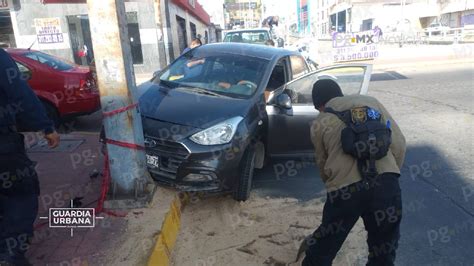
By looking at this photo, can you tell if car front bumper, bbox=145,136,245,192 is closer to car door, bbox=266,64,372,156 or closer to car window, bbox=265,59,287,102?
car door, bbox=266,64,372,156

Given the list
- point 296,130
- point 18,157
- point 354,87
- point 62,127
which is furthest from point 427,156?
point 62,127

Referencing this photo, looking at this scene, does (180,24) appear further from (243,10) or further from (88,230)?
(243,10)

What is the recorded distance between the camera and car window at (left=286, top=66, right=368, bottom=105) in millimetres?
4703

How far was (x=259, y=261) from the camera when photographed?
3.12 metres

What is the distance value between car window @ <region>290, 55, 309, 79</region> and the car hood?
1627mm

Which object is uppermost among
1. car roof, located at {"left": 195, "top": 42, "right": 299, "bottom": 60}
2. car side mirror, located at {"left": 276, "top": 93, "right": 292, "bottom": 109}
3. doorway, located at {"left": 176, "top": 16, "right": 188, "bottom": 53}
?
doorway, located at {"left": 176, "top": 16, "right": 188, "bottom": 53}

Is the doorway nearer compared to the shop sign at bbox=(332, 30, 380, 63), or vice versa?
the shop sign at bbox=(332, 30, 380, 63)

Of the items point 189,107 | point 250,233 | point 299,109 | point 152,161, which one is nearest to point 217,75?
point 189,107

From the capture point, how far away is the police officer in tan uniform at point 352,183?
240cm

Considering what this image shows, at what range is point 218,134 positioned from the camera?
12.2 ft

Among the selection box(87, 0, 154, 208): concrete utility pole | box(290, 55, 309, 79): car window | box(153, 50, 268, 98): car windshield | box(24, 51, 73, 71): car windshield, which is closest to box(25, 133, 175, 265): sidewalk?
box(87, 0, 154, 208): concrete utility pole

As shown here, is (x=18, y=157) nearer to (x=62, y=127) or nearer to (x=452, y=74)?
(x=62, y=127)

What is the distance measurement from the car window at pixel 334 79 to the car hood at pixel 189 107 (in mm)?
792

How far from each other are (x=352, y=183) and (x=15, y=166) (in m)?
2.16
